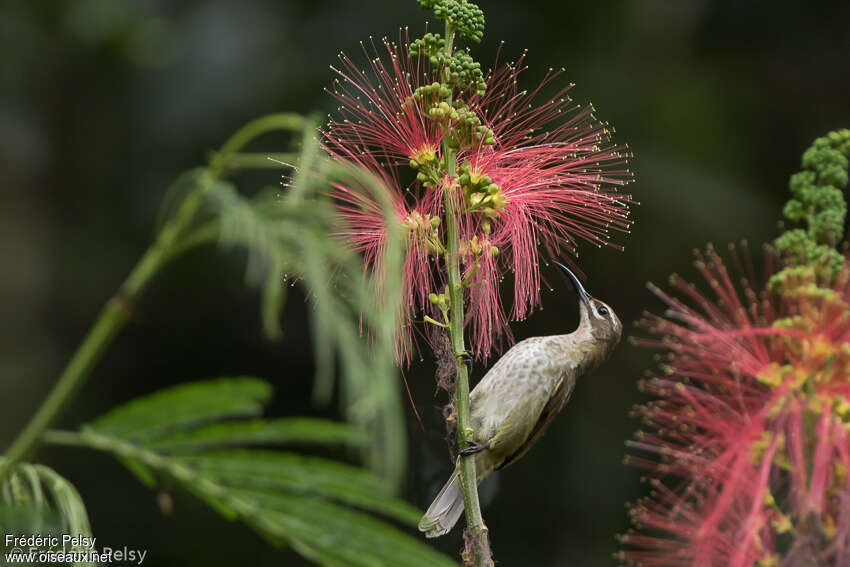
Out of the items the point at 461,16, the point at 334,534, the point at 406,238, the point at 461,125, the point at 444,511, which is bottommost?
the point at 444,511

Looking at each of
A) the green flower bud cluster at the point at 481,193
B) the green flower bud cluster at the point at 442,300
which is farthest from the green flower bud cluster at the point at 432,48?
the green flower bud cluster at the point at 442,300

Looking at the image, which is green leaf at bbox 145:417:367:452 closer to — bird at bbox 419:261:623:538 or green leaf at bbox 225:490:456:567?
green leaf at bbox 225:490:456:567

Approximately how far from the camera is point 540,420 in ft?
6.00

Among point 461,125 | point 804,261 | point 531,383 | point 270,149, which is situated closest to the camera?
point 804,261

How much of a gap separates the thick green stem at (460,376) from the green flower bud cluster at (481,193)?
0.01m

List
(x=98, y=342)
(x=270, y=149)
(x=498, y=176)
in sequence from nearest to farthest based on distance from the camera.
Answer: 1. (x=98, y=342)
2. (x=498, y=176)
3. (x=270, y=149)

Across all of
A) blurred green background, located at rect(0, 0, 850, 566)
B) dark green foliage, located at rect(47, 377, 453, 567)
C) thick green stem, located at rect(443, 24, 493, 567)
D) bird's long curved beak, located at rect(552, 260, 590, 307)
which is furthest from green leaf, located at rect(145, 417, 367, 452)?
blurred green background, located at rect(0, 0, 850, 566)

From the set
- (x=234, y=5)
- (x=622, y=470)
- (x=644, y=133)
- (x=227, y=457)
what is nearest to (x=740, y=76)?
(x=644, y=133)

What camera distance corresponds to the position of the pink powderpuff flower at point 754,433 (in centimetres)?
97

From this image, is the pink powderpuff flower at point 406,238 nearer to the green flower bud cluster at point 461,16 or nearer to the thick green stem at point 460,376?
the thick green stem at point 460,376

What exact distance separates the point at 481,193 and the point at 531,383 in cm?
70

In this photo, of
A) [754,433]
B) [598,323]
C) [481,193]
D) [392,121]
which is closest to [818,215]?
[754,433]

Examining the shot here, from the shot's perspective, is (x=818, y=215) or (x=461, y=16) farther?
(x=461, y=16)

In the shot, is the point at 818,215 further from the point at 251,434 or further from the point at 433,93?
the point at 251,434
